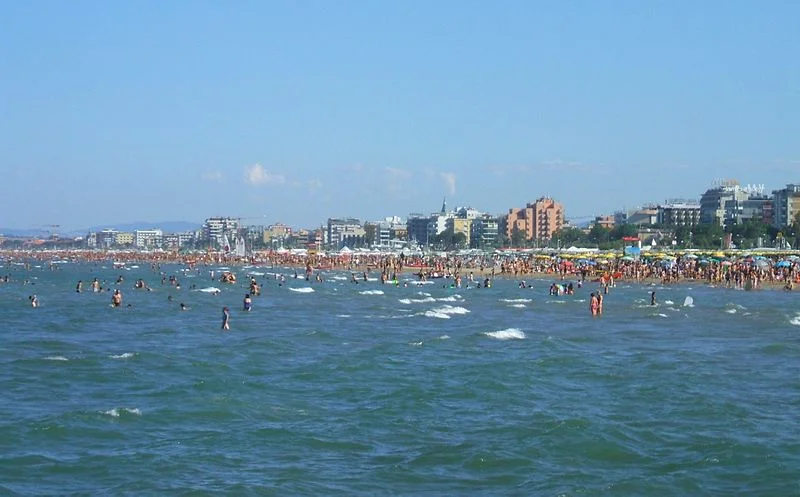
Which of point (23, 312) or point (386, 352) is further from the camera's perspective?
point (23, 312)

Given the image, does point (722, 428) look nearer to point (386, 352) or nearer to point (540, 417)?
point (540, 417)

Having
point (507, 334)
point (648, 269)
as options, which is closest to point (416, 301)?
point (507, 334)

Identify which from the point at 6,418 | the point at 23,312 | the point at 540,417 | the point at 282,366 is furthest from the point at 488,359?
the point at 23,312

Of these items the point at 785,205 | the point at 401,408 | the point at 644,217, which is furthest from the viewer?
the point at 644,217

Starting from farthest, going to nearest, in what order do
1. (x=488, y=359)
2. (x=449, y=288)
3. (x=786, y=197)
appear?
1. (x=786, y=197)
2. (x=449, y=288)
3. (x=488, y=359)

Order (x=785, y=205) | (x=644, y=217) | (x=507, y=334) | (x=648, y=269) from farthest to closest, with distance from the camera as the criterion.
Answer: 1. (x=644, y=217)
2. (x=785, y=205)
3. (x=648, y=269)
4. (x=507, y=334)

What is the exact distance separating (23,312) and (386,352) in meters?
23.5

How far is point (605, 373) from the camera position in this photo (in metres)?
24.2

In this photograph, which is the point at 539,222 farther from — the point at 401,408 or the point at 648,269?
the point at 401,408

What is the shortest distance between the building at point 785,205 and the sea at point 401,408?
403ft

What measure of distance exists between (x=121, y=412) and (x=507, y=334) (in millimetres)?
17399

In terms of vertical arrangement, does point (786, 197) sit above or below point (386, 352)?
above

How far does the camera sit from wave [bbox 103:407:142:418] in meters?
18.5

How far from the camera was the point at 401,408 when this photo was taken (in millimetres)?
19453
